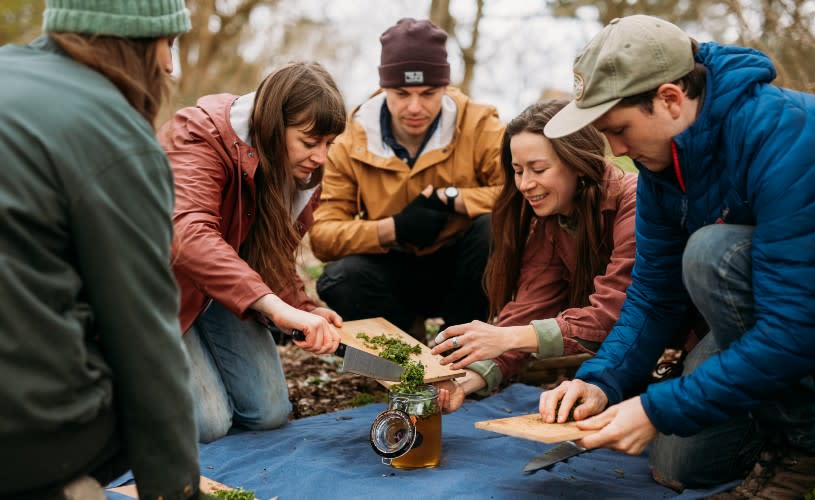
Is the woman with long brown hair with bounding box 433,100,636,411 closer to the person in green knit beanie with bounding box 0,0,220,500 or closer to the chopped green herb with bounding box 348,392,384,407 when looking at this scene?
the chopped green herb with bounding box 348,392,384,407

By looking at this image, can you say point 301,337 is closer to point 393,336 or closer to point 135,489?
point 393,336

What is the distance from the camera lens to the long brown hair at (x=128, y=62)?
1976 millimetres

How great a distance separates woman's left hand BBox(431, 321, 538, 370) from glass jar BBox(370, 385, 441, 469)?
16 centimetres

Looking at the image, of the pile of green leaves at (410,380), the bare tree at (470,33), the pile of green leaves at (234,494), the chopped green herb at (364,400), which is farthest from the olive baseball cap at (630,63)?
the bare tree at (470,33)

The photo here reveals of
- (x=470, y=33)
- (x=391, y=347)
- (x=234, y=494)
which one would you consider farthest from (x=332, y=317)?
(x=470, y=33)

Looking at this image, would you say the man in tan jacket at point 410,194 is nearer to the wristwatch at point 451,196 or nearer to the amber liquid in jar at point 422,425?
the wristwatch at point 451,196

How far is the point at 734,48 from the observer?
2590 millimetres

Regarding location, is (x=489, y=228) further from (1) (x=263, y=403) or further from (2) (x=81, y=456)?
(2) (x=81, y=456)

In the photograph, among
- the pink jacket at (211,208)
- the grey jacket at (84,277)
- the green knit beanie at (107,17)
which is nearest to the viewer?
the grey jacket at (84,277)

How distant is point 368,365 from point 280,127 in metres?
1.10

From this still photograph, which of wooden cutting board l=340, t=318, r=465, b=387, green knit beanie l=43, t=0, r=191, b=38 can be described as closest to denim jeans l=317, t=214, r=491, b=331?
wooden cutting board l=340, t=318, r=465, b=387

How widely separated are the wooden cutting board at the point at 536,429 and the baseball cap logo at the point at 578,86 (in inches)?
41.8

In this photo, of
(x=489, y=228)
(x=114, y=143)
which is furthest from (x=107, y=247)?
(x=489, y=228)

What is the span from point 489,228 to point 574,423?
201 cm
